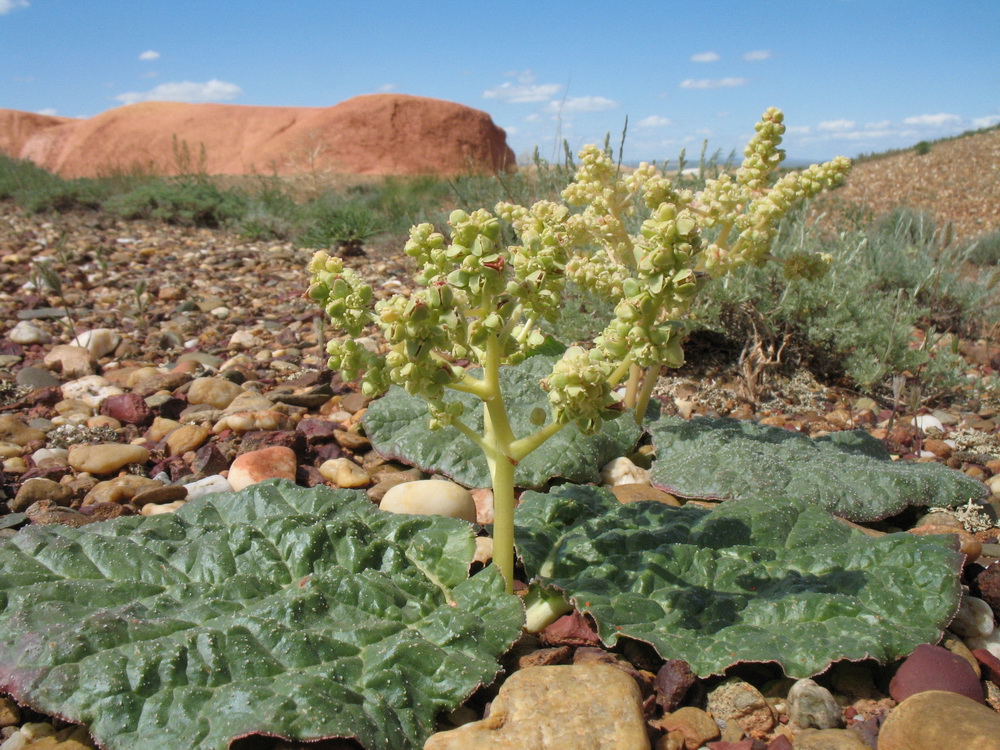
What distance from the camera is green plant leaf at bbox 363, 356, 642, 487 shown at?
9.36 ft

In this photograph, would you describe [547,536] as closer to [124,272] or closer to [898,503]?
[898,503]

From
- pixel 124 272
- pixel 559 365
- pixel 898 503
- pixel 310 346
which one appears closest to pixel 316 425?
pixel 310 346

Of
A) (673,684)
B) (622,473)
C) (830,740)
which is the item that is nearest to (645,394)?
(622,473)

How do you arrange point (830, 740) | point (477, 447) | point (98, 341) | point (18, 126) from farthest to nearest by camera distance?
point (18, 126)
point (98, 341)
point (477, 447)
point (830, 740)

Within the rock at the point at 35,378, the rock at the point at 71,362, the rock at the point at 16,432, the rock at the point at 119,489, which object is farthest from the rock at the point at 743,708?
the rock at the point at 71,362

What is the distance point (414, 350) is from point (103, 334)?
3905mm

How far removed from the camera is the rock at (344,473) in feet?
10.3

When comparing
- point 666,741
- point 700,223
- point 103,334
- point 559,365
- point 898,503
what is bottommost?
Answer: point 666,741

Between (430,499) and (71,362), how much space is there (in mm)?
2941

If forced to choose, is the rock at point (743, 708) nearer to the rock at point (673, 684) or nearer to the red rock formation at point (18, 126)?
the rock at point (673, 684)

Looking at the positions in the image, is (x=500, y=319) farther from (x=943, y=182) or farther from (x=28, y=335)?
(x=943, y=182)

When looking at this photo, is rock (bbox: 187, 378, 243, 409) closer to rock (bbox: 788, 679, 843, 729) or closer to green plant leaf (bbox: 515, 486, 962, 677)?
green plant leaf (bbox: 515, 486, 962, 677)

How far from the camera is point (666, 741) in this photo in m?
1.70

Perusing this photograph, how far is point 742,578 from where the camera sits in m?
2.07
